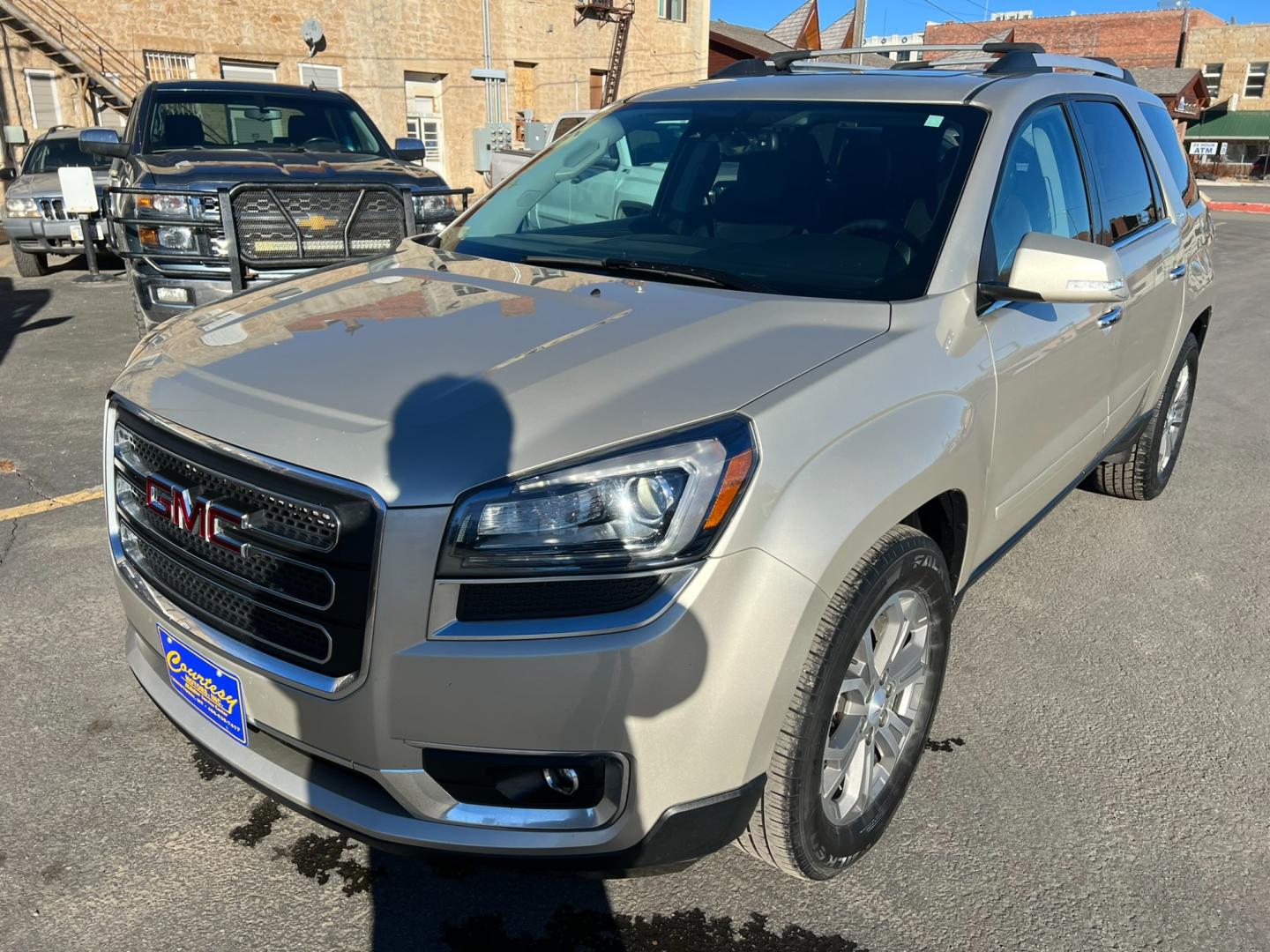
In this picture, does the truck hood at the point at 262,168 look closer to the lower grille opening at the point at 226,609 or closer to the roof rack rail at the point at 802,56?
the roof rack rail at the point at 802,56

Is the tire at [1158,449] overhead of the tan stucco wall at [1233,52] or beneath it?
→ beneath

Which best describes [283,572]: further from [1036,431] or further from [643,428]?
[1036,431]

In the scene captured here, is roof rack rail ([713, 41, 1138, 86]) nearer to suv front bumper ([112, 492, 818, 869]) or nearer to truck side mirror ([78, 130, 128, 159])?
suv front bumper ([112, 492, 818, 869])

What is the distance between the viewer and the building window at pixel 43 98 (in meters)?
19.1

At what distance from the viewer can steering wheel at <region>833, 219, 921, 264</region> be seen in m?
2.66

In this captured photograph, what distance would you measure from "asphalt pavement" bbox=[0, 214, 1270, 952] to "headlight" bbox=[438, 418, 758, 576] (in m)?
0.78

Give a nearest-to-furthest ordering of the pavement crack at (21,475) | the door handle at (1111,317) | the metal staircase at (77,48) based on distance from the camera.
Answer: the door handle at (1111,317) → the pavement crack at (21,475) → the metal staircase at (77,48)

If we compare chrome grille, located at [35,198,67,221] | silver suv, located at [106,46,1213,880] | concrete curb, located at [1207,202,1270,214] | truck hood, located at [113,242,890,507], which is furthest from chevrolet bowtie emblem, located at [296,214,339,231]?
concrete curb, located at [1207,202,1270,214]

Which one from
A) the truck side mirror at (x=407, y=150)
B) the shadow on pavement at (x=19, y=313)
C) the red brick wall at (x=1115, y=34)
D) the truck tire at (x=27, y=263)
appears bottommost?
the shadow on pavement at (x=19, y=313)

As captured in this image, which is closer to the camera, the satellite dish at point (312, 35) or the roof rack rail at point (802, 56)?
the roof rack rail at point (802, 56)

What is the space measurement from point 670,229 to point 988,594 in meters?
1.95

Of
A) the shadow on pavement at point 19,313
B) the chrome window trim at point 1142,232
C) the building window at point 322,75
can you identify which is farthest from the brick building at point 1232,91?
the chrome window trim at point 1142,232

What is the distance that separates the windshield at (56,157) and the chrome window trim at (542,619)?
12.9 metres

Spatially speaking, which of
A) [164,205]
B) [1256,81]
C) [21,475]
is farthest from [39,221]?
[1256,81]
